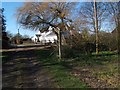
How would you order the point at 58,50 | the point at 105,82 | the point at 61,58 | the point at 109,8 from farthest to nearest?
the point at 109,8
the point at 58,50
the point at 61,58
the point at 105,82

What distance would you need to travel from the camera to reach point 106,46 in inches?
1422

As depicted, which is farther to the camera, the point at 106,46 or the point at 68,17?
the point at 106,46

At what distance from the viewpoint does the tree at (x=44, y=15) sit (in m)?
26.4

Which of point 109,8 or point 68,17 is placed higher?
point 109,8

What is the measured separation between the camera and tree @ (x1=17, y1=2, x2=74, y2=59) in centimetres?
2636

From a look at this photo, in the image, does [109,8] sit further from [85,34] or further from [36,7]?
[36,7]

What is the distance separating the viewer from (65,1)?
85.2 feet

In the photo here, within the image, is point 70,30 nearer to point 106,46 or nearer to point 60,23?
point 60,23

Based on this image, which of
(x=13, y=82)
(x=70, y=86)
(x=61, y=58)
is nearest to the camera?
(x=70, y=86)

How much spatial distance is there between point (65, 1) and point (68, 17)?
180cm

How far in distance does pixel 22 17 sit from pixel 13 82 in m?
14.6

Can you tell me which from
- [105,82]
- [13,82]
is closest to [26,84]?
[13,82]

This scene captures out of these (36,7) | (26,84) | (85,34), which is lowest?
(26,84)

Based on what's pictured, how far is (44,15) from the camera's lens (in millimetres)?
27109
